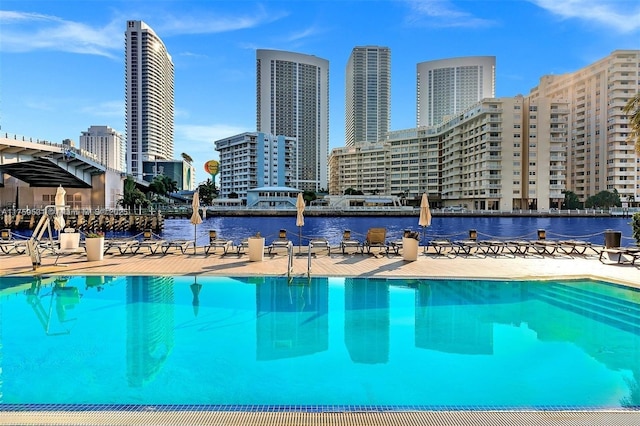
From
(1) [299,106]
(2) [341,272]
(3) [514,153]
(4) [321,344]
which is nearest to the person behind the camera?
(4) [321,344]

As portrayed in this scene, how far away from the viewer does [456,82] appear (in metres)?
194

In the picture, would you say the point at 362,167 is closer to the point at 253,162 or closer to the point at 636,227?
the point at 253,162

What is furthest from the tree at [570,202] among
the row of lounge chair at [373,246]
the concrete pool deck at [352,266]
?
the concrete pool deck at [352,266]

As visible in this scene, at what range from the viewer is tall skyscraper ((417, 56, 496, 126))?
190125 mm

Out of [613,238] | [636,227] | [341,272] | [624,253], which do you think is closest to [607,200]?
[636,227]

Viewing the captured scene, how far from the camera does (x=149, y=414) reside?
3.95 metres

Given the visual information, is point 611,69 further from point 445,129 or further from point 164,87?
point 164,87

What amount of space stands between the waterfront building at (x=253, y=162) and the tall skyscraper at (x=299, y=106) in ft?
75.4

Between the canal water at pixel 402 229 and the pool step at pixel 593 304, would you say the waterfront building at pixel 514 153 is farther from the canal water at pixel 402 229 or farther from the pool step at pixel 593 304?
the pool step at pixel 593 304

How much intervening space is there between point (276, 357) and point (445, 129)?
384ft

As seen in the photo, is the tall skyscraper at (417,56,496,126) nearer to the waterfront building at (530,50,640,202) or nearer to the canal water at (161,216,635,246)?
the waterfront building at (530,50,640,202)

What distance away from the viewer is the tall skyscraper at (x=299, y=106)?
170125mm

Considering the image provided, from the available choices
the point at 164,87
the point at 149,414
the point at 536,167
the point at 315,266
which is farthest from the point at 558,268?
the point at 164,87

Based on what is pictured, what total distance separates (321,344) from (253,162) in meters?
130
